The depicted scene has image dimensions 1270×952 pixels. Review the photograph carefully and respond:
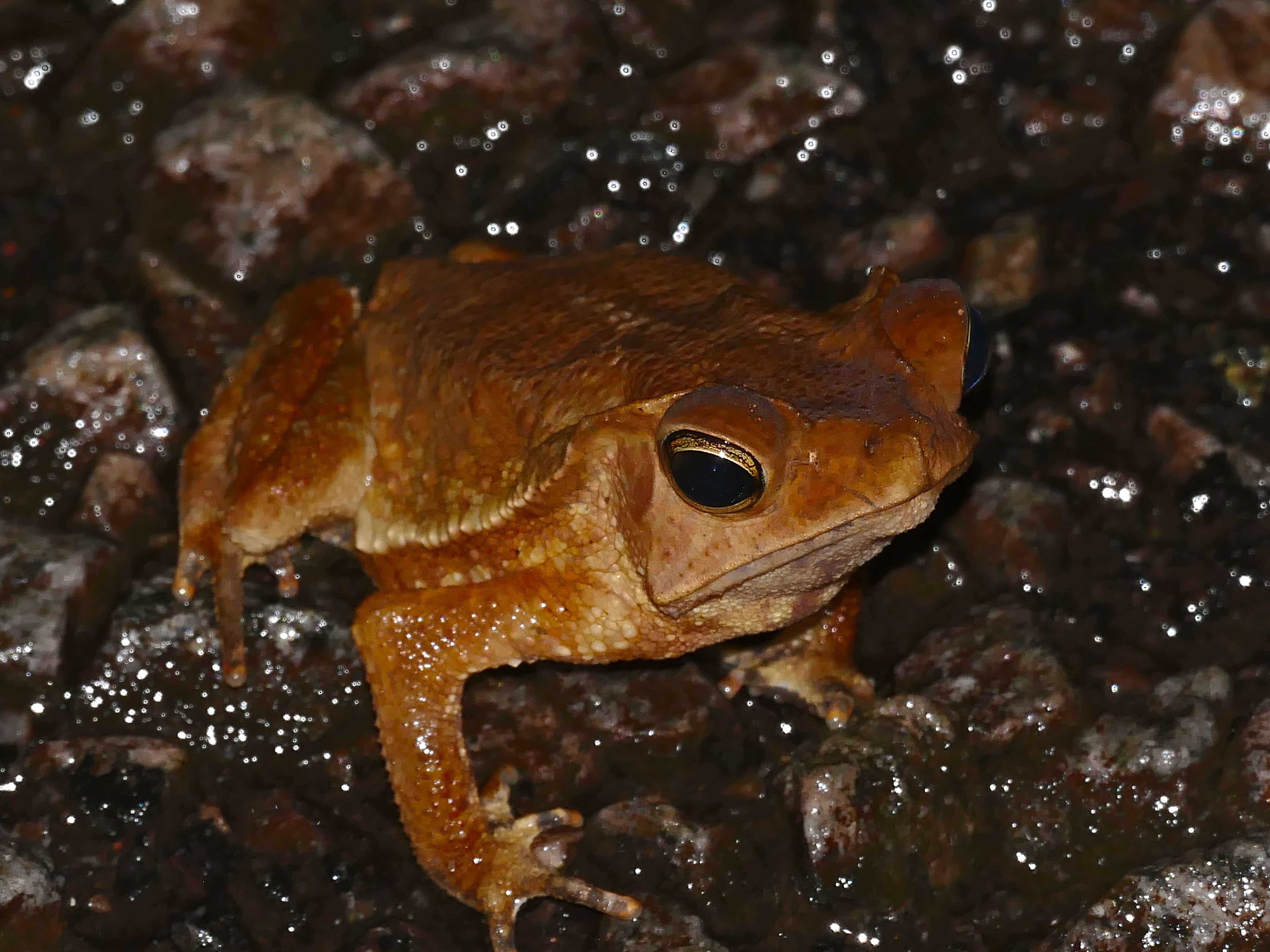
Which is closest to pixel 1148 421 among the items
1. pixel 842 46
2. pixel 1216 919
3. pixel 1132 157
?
pixel 1132 157

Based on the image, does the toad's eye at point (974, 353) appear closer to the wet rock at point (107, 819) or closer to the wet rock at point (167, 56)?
the wet rock at point (107, 819)

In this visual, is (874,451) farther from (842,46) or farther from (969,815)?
(842,46)

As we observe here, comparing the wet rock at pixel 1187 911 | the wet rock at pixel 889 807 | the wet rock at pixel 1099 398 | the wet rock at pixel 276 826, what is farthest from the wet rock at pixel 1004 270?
the wet rock at pixel 276 826

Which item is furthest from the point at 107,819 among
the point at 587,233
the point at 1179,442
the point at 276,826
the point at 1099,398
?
the point at 1179,442

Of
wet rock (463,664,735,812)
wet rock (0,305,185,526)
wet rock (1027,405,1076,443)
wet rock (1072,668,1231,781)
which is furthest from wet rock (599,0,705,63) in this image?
wet rock (1072,668,1231,781)

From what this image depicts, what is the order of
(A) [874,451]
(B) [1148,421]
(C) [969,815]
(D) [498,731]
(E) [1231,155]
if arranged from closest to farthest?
(A) [874,451] < (C) [969,815] < (D) [498,731] < (B) [1148,421] < (E) [1231,155]

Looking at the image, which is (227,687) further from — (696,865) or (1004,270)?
(1004,270)

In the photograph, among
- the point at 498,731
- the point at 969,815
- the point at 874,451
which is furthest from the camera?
the point at 498,731
